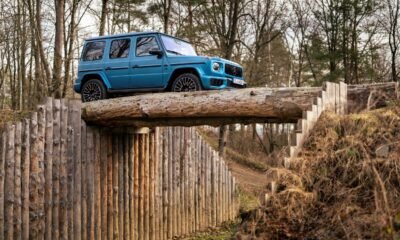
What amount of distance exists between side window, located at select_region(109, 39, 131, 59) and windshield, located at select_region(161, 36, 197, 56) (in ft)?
2.82

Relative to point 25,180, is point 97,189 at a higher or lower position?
lower

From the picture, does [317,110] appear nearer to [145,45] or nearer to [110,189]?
[145,45]

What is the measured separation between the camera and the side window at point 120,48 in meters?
9.95

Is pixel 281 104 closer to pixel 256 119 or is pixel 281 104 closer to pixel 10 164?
pixel 256 119

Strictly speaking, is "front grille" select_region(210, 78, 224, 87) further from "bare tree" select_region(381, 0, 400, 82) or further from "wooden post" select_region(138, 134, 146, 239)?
"bare tree" select_region(381, 0, 400, 82)

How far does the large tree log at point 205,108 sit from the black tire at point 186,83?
2.67 feet

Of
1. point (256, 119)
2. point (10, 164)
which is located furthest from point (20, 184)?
point (256, 119)

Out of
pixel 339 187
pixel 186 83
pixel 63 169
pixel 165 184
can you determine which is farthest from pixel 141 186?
pixel 339 187

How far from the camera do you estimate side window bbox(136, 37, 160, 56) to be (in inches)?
379

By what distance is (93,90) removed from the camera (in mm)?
10188

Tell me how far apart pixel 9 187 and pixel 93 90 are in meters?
3.07

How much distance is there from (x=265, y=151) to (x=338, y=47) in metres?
7.26

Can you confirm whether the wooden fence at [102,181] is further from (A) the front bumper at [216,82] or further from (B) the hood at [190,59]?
(A) the front bumper at [216,82]

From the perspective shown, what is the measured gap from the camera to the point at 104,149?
31.8 feet
